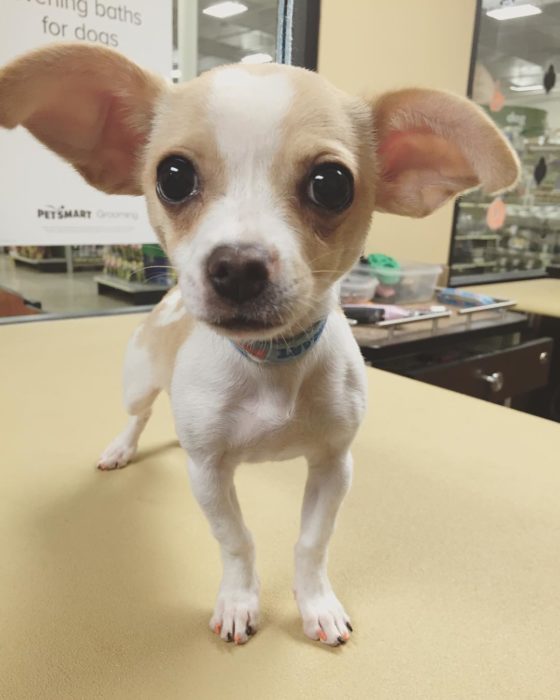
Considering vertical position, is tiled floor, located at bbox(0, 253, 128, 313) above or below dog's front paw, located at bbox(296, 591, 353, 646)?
above

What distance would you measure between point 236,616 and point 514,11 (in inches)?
110

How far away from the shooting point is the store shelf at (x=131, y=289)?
74.3 inches

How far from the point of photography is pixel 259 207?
48cm

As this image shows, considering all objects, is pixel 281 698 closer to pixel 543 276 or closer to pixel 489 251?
pixel 489 251

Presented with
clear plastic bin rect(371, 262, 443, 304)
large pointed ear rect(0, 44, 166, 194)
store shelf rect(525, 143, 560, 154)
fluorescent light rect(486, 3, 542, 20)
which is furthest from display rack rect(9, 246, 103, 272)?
store shelf rect(525, 143, 560, 154)

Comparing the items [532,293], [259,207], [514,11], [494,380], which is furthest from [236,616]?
[514,11]

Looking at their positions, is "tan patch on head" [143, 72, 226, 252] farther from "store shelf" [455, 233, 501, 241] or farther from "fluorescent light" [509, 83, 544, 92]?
"fluorescent light" [509, 83, 544, 92]

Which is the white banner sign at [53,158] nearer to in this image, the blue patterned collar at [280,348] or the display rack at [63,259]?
the display rack at [63,259]

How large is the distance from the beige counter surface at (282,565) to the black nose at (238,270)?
1.16 feet

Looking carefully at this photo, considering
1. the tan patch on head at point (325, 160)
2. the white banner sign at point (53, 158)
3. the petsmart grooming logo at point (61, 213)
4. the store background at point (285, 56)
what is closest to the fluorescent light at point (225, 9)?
the store background at point (285, 56)

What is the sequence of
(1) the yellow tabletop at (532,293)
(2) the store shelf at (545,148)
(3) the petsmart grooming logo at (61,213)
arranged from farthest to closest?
(2) the store shelf at (545,148) → (1) the yellow tabletop at (532,293) → (3) the petsmart grooming logo at (61,213)

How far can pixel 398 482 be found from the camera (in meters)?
0.89

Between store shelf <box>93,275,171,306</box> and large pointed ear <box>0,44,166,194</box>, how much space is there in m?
1.26

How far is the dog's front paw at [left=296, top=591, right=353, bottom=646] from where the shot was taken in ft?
1.93
